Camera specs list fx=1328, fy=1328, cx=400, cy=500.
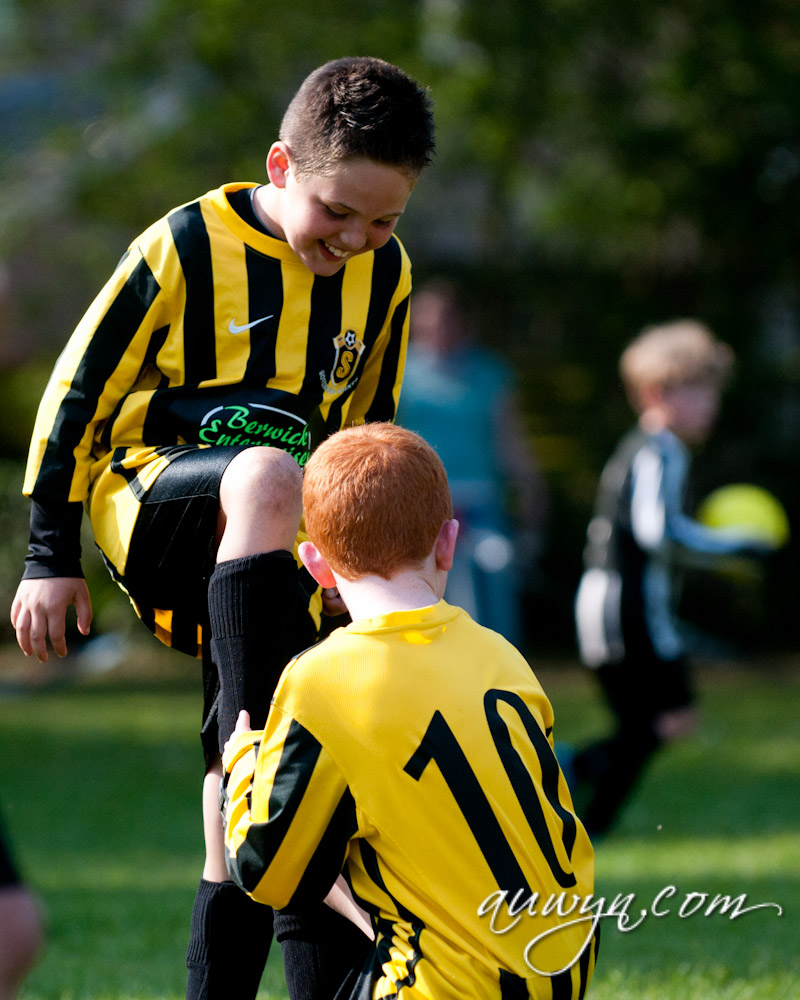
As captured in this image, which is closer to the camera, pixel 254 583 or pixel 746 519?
pixel 254 583

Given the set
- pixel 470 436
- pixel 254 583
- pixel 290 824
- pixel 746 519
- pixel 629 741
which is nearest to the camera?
pixel 290 824

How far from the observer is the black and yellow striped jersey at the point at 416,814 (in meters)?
2.08

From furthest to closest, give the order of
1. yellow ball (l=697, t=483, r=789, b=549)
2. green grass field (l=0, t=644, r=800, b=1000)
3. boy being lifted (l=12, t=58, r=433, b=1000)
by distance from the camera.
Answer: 1. yellow ball (l=697, t=483, r=789, b=549)
2. green grass field (l=0, t=644, r=800, b=1000)
3. boy being lifted (l=12, t=58, r=433, b=1000)

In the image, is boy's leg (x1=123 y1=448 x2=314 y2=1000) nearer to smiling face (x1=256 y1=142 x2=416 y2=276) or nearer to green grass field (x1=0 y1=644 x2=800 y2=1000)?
smiling face (x1=256 y1=142 x2=416 y2=276)

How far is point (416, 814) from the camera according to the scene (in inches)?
82.6

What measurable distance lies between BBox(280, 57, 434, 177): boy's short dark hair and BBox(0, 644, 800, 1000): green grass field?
2.16m

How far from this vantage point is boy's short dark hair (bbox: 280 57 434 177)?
254cm

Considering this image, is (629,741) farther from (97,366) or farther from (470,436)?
(97,366)

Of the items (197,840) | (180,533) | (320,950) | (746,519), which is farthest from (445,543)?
(197,840)

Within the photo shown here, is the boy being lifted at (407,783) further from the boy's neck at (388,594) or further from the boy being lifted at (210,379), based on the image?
the boy being lifted at (210,379)

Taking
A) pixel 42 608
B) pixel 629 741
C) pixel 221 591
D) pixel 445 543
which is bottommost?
pixel 629 741

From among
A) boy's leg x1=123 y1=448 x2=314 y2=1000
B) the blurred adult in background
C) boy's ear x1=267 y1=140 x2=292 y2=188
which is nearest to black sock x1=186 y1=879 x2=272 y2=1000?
boy's leg x1=123 y1=448 x2=314 y2=1000

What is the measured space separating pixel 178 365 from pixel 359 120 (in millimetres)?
597

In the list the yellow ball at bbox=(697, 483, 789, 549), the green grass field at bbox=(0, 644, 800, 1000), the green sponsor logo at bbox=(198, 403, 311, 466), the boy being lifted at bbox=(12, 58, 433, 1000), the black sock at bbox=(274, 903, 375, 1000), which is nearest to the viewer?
the black sock at bbox=(274, 903, 375, 1000)
